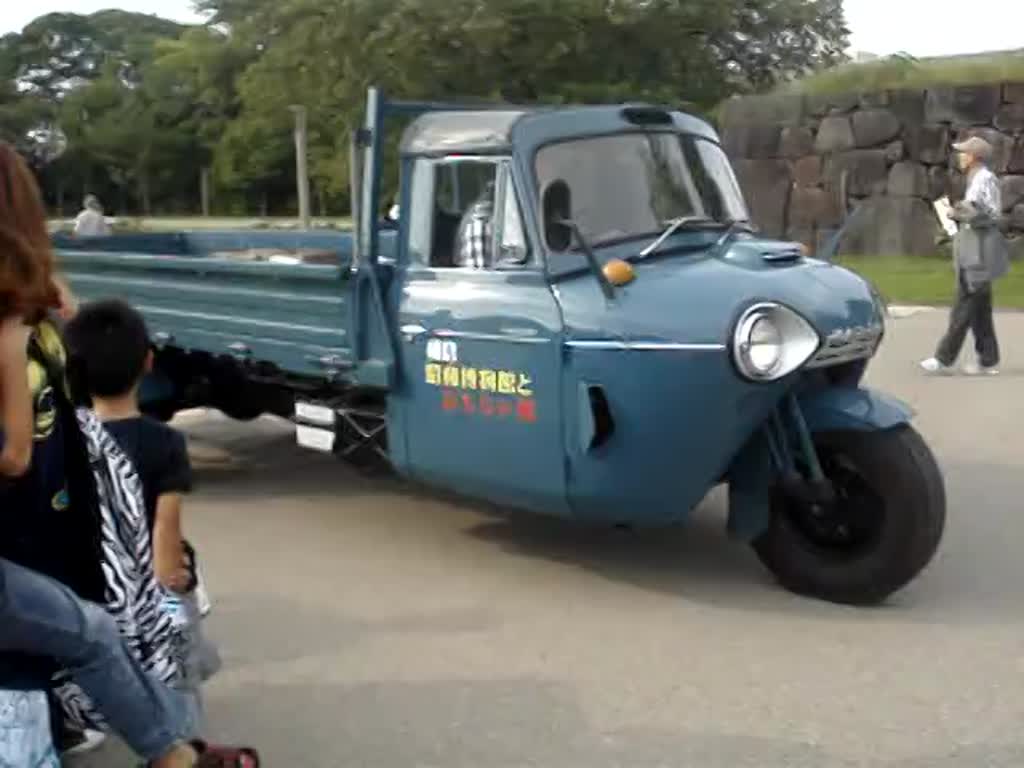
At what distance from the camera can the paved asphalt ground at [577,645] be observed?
4.39 m

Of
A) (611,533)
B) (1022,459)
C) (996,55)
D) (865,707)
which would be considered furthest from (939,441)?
(996,55)

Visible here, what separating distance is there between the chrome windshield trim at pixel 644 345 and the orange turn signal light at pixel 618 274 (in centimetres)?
25

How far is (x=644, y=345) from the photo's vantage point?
538 cm

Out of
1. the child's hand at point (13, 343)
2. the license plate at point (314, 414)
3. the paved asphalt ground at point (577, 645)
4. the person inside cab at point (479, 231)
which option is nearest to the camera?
the child's hand at point (13, 343)

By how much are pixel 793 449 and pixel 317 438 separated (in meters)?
2.30

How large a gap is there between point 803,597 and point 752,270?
4.13 feet

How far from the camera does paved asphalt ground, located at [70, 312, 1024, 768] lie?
439 cm

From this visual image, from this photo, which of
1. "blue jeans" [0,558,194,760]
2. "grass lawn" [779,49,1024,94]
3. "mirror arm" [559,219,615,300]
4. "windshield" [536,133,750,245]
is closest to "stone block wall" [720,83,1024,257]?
"grass lawn" [779,49,1024,94]

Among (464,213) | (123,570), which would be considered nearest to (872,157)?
(464,213)

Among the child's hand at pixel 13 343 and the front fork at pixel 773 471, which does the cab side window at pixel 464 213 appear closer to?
the front fork at pixel 773 471

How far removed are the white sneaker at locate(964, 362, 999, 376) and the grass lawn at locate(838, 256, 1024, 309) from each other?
10.7 feet

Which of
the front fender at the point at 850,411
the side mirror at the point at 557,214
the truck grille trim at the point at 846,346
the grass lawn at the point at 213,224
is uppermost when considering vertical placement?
the side mirror at the point at 557,214

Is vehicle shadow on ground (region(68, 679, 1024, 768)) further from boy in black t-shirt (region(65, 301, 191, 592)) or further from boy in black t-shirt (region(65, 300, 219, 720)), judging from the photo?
boy in black t-shirt (region(65, 301, 191, 592))

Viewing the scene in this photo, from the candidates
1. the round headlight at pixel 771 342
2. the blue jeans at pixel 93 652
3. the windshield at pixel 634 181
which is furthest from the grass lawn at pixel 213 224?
the blue jeans at pixel 93 652
